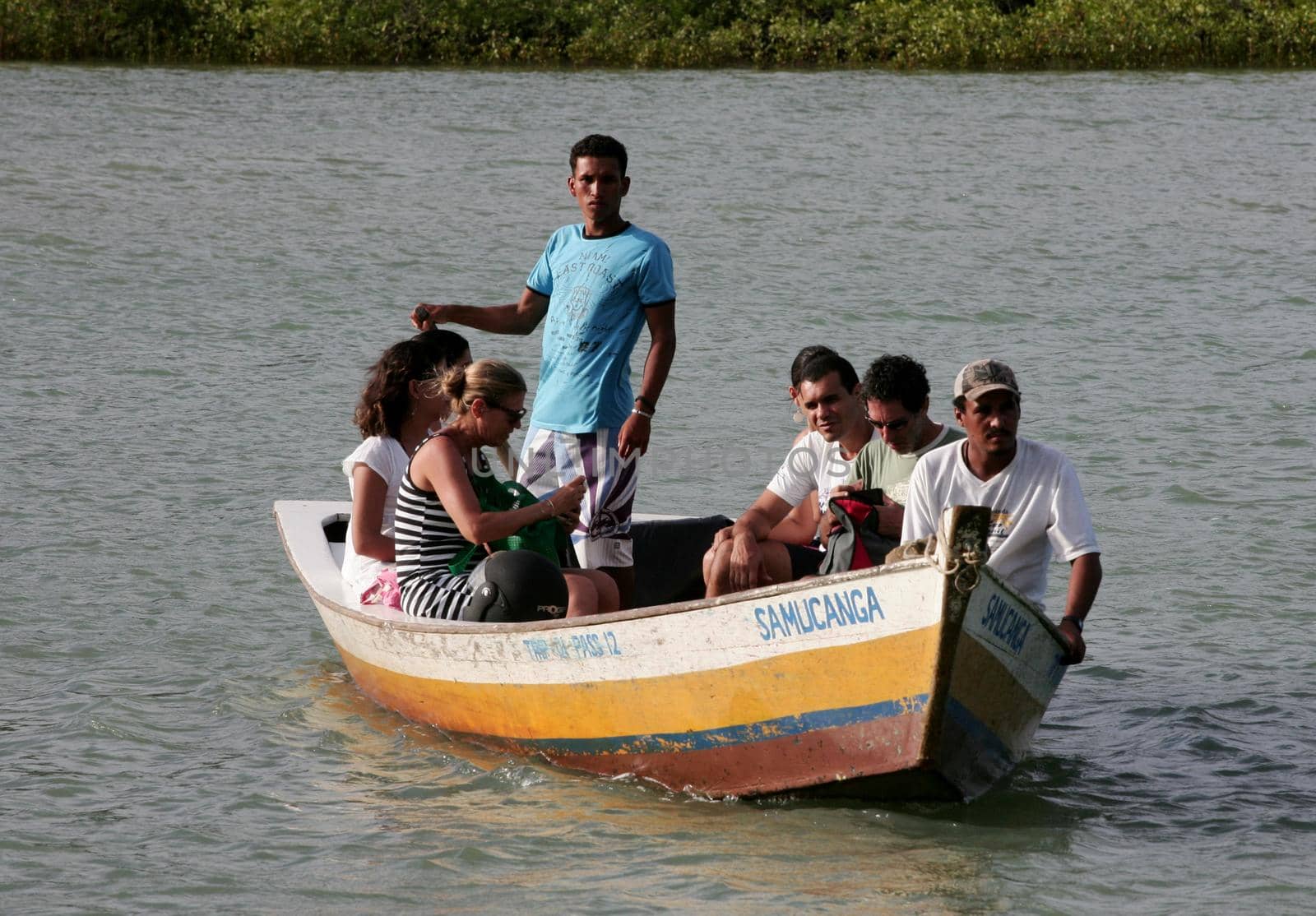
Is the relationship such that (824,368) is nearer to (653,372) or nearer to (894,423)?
(894,423)

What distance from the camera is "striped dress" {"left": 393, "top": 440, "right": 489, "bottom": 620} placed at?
5.54 metres

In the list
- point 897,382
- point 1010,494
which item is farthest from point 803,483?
point 1010,494

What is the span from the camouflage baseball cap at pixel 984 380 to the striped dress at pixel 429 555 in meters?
1.50

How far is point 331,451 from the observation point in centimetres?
1059

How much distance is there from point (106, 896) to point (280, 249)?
38.7 ft

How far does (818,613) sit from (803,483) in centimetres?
135

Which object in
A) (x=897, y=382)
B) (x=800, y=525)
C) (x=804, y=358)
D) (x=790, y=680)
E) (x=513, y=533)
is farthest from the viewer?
(x=800, y=525)

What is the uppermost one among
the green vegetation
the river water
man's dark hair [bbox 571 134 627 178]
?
the green vegetation

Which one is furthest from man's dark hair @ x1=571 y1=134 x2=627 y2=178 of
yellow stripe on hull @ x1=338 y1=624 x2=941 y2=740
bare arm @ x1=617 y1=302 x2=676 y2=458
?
yellow stripe on hull @ x1=338 y1=624 x2=941 y2=740

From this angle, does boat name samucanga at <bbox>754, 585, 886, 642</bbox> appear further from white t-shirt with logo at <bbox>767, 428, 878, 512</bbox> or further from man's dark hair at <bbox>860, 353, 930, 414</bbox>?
white t-shirt with logo at <bbox>767, 428, 878, 512</bbox>

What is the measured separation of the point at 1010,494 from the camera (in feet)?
16.7

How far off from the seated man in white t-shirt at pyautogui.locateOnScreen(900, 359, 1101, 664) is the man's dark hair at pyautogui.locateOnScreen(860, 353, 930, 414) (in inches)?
17.3

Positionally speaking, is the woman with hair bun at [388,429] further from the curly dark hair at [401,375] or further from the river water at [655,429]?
the river water at [655,429]

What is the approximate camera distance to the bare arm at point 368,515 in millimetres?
5902
